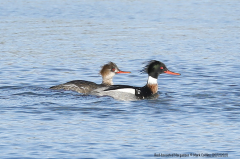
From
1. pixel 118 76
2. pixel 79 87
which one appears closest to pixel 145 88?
pixel 79 87

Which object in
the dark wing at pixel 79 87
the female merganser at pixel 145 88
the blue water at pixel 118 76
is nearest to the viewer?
the blue water at pixel 118 76

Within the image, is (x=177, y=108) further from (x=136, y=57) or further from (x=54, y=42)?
(x=54, y=42)

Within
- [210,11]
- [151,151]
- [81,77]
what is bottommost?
[151,151]

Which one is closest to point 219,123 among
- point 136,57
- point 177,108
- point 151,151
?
point 177,108

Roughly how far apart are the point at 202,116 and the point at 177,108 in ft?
2.93

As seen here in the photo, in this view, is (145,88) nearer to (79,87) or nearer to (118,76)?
(79,87)

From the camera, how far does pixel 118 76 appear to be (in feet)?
59.0

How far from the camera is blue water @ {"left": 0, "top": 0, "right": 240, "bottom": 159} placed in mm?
10086

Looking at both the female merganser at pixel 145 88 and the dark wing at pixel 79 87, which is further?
the dark wing at pixel 79 87

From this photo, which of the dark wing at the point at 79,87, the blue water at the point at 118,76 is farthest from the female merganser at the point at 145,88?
the dark wing at the point at 79,87

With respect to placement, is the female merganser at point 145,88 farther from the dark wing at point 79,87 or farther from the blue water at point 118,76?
the dark wing at point 79,87

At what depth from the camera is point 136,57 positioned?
20.3m

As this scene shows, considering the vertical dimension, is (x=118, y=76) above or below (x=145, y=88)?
→ above

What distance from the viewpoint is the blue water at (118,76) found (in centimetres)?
1009
